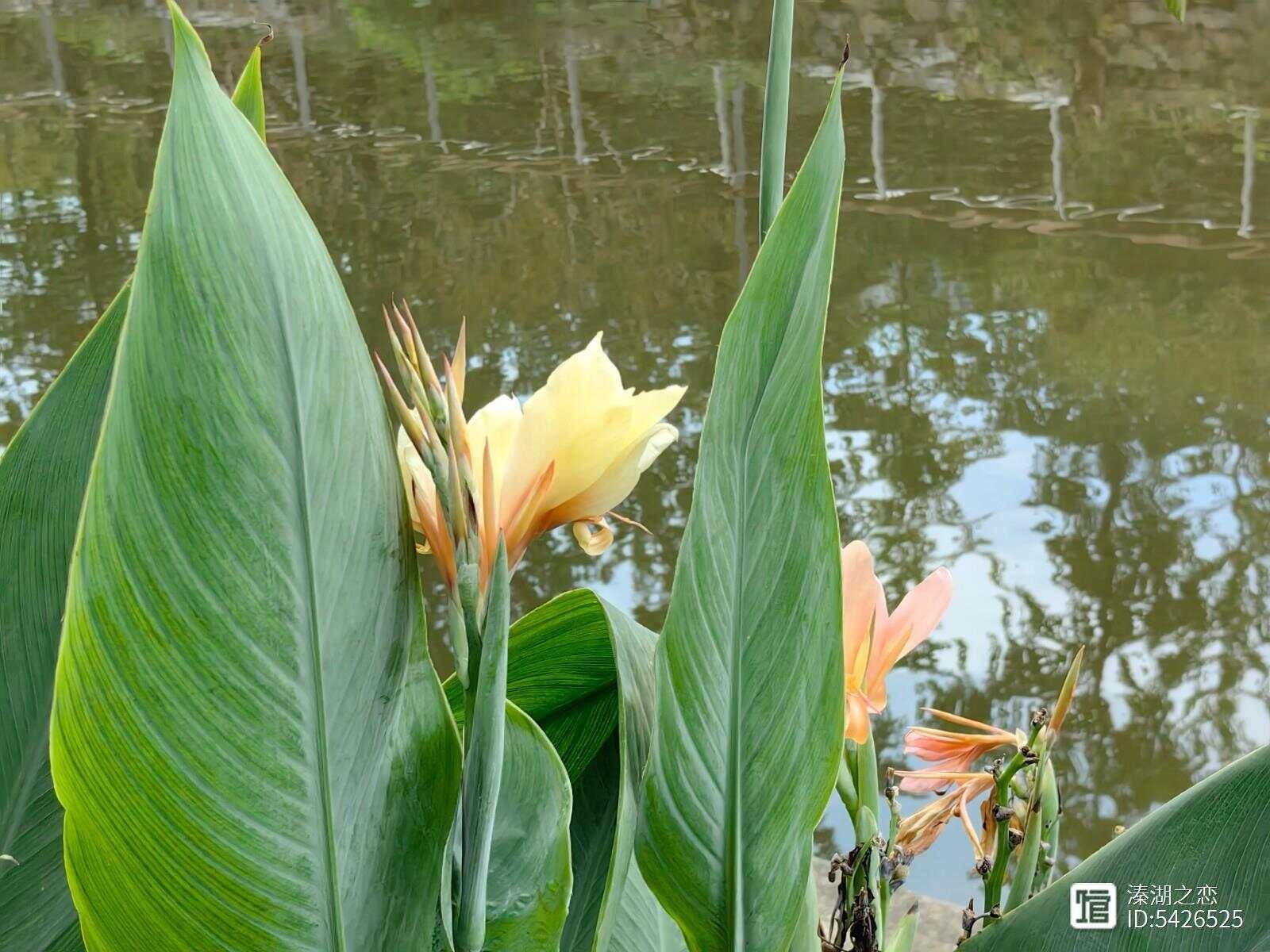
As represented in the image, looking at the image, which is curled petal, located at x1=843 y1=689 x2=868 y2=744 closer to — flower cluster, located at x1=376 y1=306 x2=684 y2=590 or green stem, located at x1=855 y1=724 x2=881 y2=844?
green stem, located at x1=855 y1=724 x2=881 y2=844

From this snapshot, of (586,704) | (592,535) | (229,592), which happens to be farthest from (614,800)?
(229,592)

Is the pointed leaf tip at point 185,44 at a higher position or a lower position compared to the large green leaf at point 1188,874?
higher

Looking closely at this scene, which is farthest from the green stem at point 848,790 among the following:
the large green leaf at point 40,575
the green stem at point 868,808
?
the large green leaf at point 40,575

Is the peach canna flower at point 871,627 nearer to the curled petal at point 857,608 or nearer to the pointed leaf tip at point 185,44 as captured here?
the curled petal at point 857,608

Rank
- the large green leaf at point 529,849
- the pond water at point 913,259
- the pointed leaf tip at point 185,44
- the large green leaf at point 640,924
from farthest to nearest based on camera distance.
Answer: the pond water at point 913,259 → the large green leaf at point 640,924 → the large green leaf at point 529,849 → the pointed leaf tip at point 185,44

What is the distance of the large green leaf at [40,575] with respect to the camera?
48 centimetres

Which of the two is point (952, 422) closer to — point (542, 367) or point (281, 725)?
point (542, 367)

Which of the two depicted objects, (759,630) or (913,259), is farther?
(913,259)

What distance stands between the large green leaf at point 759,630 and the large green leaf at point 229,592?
9 cm

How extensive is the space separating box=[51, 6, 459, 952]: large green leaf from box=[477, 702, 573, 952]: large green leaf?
0.06 metres

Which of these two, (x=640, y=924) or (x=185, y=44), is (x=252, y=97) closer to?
(x=185, y=44)

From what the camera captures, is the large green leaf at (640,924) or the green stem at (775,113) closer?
the green stem at (775,113)

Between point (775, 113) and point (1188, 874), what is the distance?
0.28 m

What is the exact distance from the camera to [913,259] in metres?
3.84
